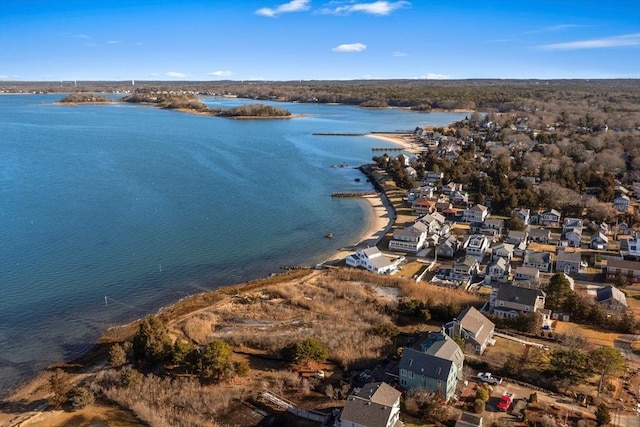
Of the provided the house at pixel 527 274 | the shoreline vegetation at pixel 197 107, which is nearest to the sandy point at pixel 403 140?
the shoreline vegetation at pixel 197 107

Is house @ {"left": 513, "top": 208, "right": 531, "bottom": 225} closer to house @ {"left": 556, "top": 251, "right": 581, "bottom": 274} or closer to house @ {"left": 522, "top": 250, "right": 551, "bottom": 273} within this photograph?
house @ {"left": 522, "top": 250, "right": 551, "bottom": 273}

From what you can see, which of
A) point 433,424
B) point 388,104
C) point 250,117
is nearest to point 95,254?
point 433,424

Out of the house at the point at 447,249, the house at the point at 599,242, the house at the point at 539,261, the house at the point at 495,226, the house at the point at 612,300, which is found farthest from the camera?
the house at the point at 495,226

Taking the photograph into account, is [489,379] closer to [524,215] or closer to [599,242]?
[599,242]

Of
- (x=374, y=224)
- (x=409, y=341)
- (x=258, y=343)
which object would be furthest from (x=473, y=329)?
(x=374, y=224)

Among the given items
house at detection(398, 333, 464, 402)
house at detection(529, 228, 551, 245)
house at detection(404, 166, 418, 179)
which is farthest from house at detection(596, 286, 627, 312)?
house at detection(404, 166, 418, 179)

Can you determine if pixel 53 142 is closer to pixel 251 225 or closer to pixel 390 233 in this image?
pixel 251 225

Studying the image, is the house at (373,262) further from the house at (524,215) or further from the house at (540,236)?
the house at (524,215)
